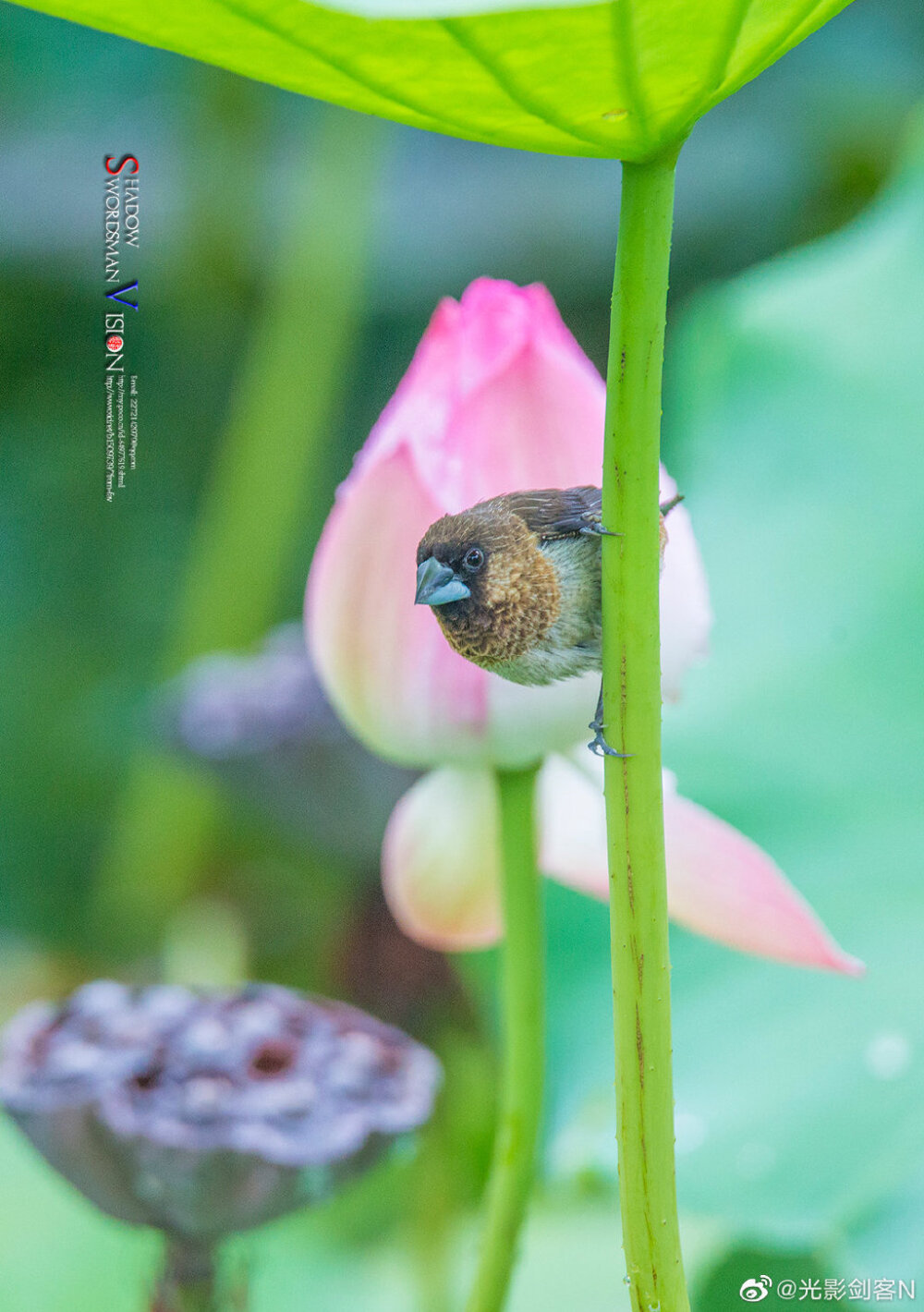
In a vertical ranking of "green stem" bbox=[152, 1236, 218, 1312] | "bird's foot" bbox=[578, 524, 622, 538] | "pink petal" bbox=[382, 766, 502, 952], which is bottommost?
"green stem" bbox=[152, 1236, 218, 1312]

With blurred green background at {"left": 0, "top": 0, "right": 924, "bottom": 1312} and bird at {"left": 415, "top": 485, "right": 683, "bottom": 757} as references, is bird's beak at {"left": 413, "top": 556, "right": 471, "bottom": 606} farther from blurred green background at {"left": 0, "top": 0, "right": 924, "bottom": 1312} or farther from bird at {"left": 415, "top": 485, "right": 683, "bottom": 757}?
blurred green background at {"left": 0, "top": 0, "right": 924, "bottom": 1312}

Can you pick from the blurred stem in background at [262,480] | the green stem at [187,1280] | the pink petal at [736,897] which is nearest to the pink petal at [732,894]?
the pink petal at [736,897]

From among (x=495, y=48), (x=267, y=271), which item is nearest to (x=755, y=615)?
(x=495, y=48)

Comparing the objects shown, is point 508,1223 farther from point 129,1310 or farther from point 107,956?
point 107,956

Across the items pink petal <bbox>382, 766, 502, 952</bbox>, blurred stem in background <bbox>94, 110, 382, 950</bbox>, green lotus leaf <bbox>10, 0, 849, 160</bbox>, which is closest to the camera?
green lotus leaf <bbox>10, 0, 849, 160</bbox>

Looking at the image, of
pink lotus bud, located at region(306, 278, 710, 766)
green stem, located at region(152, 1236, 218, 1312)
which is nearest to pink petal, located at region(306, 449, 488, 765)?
pink lotus bud, located at region(306, 278, 710, 766)

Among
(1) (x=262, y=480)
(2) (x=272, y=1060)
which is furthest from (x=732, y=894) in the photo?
(1) (x=262, y=480)

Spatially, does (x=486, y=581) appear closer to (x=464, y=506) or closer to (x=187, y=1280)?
(x=464, y=506)
